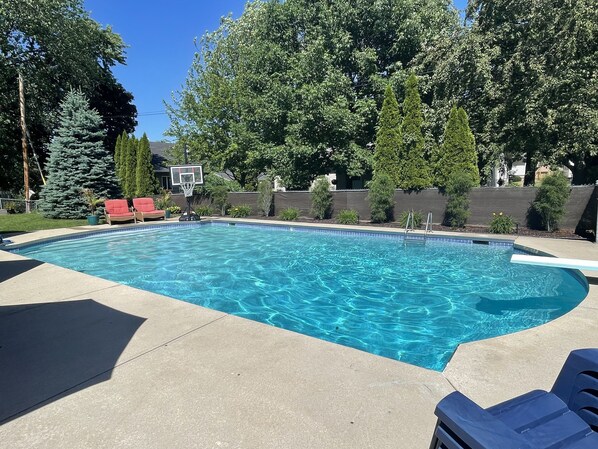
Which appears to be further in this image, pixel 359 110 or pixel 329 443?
pixel 359 110

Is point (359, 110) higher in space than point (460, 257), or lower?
higher

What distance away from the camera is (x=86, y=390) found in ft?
7.90

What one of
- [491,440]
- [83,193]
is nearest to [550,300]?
[491,440]

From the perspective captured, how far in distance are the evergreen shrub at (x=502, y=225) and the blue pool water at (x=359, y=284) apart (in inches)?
59.4

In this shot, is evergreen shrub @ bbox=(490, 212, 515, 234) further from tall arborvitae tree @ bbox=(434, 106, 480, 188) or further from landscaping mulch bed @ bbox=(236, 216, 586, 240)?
tall arborvitae tree @ bbox=(434, 106, 480, 188)

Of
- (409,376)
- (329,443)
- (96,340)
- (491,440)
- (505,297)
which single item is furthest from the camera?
(505,297)

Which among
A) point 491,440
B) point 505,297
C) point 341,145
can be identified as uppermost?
point 341,145

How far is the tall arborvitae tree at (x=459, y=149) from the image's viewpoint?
11.8 meters

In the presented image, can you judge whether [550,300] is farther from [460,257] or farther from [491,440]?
[491,440]

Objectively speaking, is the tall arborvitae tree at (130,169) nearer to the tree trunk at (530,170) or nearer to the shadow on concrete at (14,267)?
the shadow on concrete at (14,267)

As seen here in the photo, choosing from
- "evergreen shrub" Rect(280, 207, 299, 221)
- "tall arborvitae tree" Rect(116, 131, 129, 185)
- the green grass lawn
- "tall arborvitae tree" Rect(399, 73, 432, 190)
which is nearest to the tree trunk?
"tall arborvitae tree" Rect(399, 73, 432, 190)

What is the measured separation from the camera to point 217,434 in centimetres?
196

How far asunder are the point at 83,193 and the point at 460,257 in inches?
634

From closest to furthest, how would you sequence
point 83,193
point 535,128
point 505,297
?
1. point 505,297
2. point 535,128
3. point 83,193
